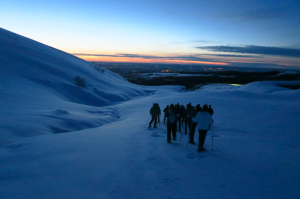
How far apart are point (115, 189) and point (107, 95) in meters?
25.2

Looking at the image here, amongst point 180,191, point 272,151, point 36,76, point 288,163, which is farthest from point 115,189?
point 36,76

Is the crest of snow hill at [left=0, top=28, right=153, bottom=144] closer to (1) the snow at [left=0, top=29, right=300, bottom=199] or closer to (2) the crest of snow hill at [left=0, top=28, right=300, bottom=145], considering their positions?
(2) the crest of snow hill at [left=0, top=28, right=300, bottom=145]

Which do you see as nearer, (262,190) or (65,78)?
(262,190)

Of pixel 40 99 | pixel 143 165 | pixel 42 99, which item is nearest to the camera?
pixel 143 165

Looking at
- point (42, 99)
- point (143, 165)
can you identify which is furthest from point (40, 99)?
point (143, 165)

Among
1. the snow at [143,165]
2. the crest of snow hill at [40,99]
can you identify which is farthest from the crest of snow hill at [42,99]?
the snow at [143,165]

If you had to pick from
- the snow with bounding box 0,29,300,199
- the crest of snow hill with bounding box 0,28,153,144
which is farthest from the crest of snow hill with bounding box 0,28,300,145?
the snow with bounding box 0,29,300,199

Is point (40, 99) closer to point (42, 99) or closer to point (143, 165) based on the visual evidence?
point (42, 99)

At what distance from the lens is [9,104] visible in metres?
12.2

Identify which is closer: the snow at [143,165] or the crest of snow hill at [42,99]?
the snow at [143,165]

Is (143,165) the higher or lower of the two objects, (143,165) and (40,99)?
the lower

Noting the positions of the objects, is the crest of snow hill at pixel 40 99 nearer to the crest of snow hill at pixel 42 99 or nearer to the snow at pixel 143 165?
the crest of snow hill at pixel 42 99

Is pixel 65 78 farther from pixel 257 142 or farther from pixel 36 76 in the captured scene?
pixel 257 142

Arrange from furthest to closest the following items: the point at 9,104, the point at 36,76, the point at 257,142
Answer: the point at 36,76 < the point at 9,104 < the point at 257,142
